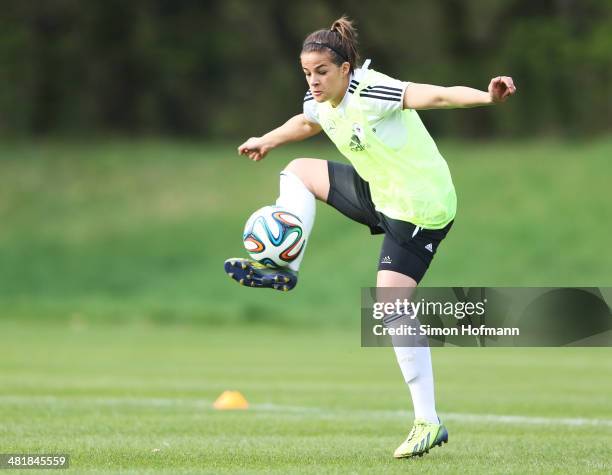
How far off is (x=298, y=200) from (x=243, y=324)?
18592 mm

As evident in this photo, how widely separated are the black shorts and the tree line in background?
26915 mm

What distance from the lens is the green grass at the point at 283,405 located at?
762 centimetres

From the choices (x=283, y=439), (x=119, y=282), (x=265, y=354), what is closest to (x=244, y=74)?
(x=119, y=282)

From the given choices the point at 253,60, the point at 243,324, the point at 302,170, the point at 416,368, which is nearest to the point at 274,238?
the point at 302,170

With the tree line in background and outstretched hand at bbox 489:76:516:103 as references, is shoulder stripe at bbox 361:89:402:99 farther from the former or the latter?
the tree line in background

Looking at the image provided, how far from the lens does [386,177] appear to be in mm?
7691

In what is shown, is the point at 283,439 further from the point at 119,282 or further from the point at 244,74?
the point at 244,74

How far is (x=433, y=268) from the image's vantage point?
28.8 meters

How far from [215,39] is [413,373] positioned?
31.2m

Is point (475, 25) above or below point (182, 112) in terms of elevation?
above

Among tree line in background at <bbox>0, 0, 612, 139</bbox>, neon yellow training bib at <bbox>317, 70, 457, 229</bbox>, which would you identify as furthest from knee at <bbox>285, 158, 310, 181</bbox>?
tree line in background at <bbox>0, 0, 612, 139</bbox>

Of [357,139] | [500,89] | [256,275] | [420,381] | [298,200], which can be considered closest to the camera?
[500,89]

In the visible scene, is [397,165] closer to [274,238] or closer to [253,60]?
[274,238]

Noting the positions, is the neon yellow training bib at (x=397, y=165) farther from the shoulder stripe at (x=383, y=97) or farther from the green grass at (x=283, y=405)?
the green grass at (x=283, y=405)
